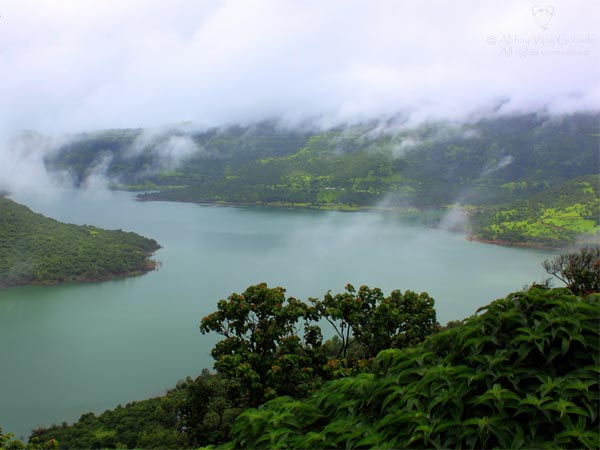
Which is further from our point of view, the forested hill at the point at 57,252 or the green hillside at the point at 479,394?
the forested hill at the point at 57,252

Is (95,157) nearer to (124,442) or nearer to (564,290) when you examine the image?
(124,442)

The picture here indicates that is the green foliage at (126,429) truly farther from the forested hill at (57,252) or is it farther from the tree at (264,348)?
the forested hill at (57,252)

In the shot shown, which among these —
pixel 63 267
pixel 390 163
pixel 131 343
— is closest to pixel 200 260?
pixel 63 267

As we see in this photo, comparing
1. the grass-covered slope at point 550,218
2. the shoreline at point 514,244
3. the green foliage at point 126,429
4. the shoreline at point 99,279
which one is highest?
the grass-covered slope at point 550,218

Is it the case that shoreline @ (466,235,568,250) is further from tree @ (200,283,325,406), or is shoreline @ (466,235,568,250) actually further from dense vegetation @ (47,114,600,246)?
tree @ (200,283,325,406)

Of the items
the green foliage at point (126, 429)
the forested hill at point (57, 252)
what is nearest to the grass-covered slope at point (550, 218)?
the forested hill at point (57, 252)

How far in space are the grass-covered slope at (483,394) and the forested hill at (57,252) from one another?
37691 mm

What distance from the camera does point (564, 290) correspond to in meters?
2.38

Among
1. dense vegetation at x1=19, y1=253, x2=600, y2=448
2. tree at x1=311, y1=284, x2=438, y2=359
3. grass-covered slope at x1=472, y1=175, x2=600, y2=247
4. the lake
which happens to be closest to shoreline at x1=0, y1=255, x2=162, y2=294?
the lake

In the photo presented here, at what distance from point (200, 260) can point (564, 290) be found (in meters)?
41.3

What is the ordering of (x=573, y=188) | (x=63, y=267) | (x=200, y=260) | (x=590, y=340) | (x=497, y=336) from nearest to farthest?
(x=590, y=340) < (x=497, y=336) < (x=63, y=267) < (x=200, y=260) < (x=573, y=188)

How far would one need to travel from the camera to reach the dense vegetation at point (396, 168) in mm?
59719

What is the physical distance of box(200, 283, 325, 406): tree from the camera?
21.6 feet

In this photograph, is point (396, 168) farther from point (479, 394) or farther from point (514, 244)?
point (479, 394)
